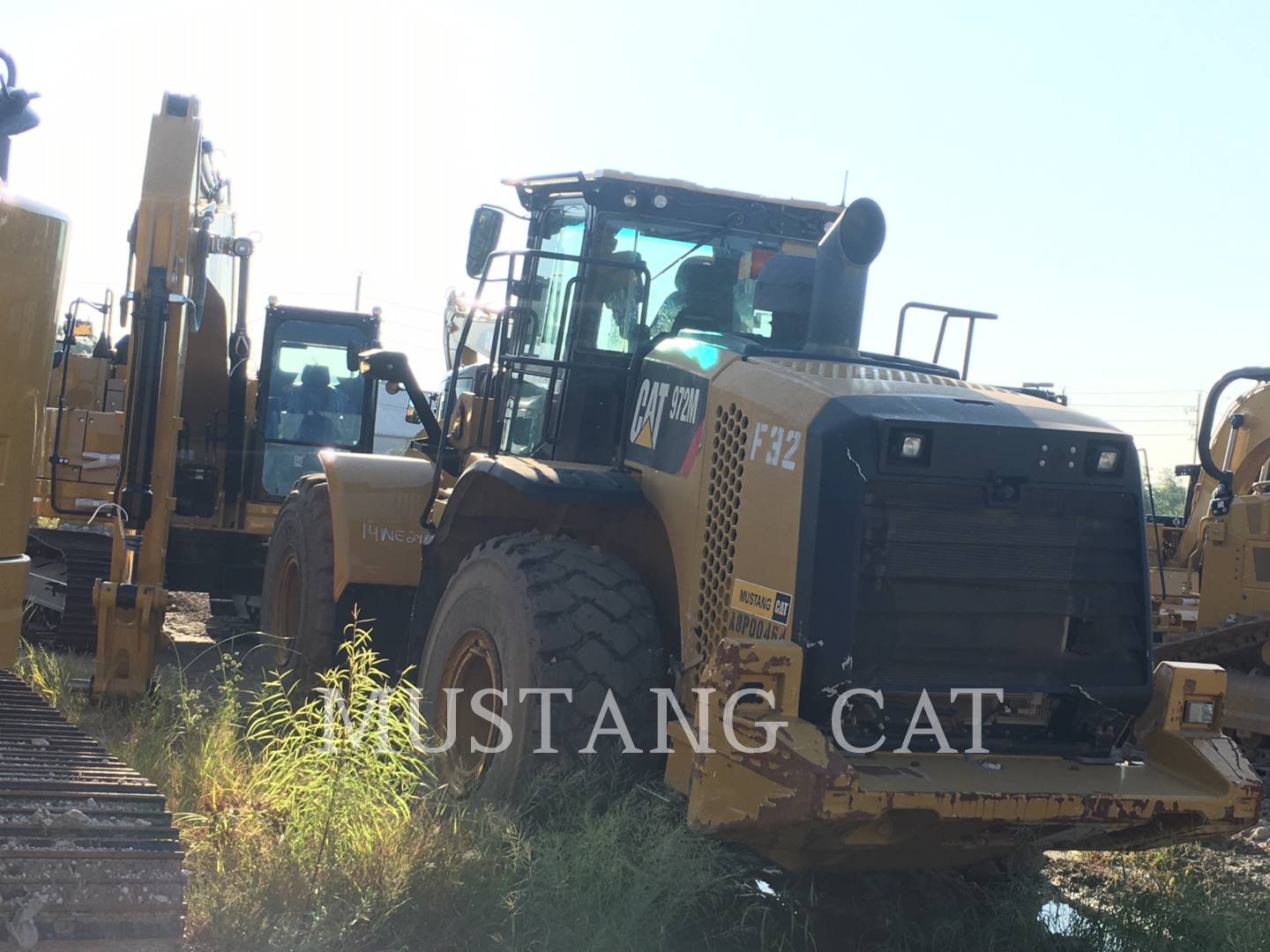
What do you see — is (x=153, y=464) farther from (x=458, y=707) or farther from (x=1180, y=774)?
(x=1180, y=774)

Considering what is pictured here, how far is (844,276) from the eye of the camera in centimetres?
580

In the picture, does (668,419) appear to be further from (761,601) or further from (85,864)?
(85,864)

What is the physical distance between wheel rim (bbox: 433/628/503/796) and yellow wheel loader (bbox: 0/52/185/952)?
6.21ft

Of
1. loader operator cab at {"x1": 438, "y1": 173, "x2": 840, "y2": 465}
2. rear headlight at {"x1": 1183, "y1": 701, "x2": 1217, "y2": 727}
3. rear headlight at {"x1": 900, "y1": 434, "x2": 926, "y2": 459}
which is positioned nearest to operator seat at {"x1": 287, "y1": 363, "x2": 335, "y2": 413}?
loader operator cab at {"x1": 438, "y1": 173, "x2": 840, "y2": 465}

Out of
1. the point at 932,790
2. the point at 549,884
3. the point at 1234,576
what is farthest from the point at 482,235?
the point at 1234,576

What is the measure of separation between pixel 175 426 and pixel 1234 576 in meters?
7.35

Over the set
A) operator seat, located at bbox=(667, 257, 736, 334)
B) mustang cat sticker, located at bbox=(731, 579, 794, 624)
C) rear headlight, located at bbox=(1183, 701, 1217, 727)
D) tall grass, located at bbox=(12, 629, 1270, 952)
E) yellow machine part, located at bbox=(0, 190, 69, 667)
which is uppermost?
operator seat, located at bbox=(667, 257, 736, 334)

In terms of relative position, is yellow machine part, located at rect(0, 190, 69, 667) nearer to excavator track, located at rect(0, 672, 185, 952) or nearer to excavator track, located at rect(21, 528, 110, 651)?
excavator track, located at rect(0, 672, 185, 952)

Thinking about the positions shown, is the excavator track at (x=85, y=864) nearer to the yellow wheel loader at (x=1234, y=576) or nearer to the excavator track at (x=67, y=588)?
the excavator track at (x=67, y=588)

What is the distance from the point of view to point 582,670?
5289mm

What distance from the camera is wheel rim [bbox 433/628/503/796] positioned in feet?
19.1

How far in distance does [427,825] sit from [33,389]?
218 centimetres

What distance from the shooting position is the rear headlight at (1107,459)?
5168mm

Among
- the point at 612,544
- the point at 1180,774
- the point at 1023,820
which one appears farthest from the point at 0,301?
the point at 1180,774
